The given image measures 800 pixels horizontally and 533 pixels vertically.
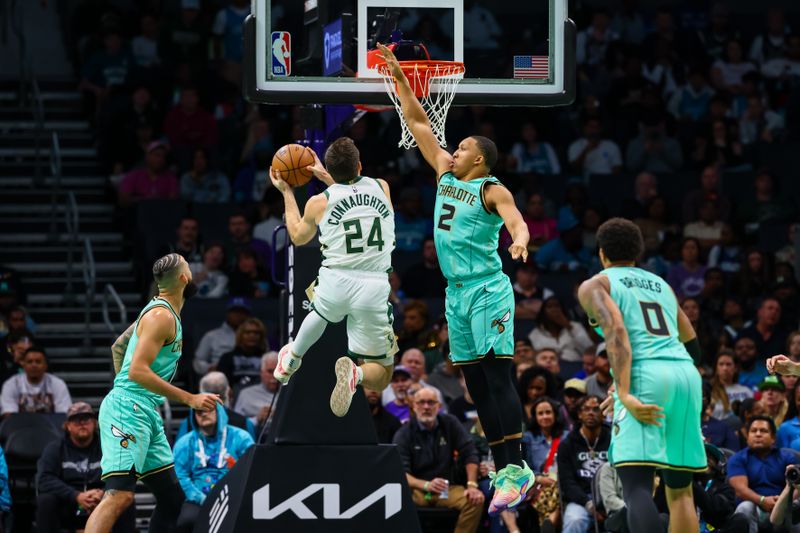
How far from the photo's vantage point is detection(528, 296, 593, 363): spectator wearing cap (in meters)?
16.5

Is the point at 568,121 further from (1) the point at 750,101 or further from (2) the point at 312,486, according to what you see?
(2) the point at 312,486

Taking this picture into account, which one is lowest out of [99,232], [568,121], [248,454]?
[248,454]

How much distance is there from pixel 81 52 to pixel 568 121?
638 centimetres

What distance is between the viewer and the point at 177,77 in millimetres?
20062

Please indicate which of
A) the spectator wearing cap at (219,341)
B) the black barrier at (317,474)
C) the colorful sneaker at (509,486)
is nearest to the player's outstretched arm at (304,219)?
the black barrier at (317,474)

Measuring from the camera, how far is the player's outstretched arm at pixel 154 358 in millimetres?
10617

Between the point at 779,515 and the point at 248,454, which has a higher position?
the point at 248,454

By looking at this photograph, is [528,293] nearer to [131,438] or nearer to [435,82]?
[435,82]

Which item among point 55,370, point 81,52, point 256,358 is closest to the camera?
point 256,358

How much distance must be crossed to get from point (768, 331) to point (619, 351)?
327 inches

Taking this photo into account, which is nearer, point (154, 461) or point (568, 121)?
point (154, 461)

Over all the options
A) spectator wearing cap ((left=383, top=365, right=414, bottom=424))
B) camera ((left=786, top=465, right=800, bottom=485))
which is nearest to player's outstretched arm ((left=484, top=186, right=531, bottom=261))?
camera ((left=786, top=465, right=800, bottom=485))

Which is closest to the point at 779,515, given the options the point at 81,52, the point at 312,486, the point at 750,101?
the point at 312,486

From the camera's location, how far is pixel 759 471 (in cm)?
1380
